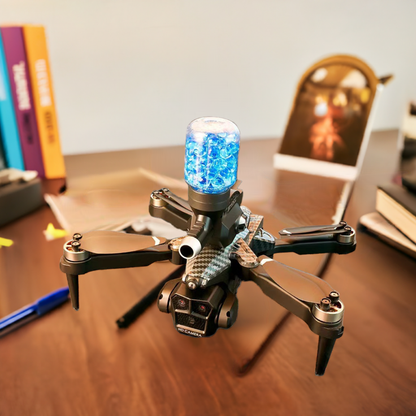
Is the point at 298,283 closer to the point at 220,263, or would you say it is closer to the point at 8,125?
the point at 220,263

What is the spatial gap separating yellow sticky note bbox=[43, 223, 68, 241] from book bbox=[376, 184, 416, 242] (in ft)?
1.89

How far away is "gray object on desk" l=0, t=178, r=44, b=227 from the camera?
0.70 meters

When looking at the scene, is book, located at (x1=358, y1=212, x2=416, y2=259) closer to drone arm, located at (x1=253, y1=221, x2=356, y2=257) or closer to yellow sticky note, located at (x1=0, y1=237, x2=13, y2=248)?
drone arm, located at (x1=253, y1=221, x2=356, y2=257)

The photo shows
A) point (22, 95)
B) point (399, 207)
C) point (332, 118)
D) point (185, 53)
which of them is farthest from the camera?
point (185, 53)

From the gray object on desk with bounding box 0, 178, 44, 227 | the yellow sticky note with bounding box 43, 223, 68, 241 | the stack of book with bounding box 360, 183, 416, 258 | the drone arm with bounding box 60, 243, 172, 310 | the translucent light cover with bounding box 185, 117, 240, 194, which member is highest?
the translucent light cover with bounding box 185, 117, 240, 194

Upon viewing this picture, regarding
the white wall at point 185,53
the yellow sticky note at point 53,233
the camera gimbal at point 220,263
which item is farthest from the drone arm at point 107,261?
the white wall at point 185,53

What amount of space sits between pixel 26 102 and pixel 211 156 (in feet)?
2.03

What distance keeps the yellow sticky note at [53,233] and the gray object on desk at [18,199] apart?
78 millimetres

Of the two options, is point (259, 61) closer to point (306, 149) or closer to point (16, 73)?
point (306, 149)

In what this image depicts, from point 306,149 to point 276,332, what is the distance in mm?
571

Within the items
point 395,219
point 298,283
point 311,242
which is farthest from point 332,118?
point 298,283

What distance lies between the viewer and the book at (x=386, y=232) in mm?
646

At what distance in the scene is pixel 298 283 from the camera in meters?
0.35

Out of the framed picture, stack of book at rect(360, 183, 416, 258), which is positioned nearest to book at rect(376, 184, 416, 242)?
stack of book at rect(360, 183, 416, 258)
